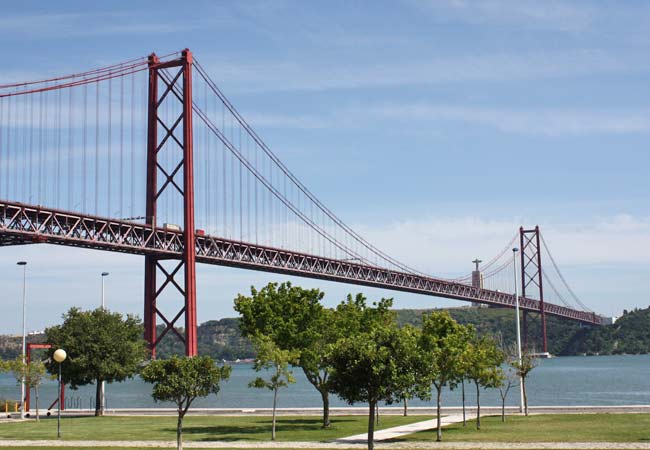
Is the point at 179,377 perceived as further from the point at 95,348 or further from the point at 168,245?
the point at 168,245

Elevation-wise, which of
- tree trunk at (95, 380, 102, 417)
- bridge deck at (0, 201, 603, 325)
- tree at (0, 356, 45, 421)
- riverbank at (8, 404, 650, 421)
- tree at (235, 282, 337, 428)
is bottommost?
riverbank at (8, 404, 650, 421)

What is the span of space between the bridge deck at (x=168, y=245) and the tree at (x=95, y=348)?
10287 millimetres

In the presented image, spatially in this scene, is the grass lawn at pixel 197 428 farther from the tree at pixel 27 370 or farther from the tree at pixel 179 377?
the tree at pixel 179 377

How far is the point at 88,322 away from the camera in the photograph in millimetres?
58625

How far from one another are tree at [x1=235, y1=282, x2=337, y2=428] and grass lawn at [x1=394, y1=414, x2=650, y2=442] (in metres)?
6.87

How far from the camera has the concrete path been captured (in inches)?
1550

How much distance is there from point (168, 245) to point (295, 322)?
33277 mm

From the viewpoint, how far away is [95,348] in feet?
189

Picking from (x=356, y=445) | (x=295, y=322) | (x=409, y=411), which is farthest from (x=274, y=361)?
(x=409, y=411)

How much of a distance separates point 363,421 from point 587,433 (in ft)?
46.2

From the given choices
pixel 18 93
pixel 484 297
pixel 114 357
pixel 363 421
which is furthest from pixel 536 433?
pixel 484 297

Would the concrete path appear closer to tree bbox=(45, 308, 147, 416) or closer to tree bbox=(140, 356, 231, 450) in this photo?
tree bbox=(140, 356, 231, 450)

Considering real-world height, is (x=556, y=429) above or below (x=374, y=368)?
below

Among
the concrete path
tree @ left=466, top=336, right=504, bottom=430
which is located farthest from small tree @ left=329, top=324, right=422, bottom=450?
tree @ left=466, top=336, right=504, bottom=430
